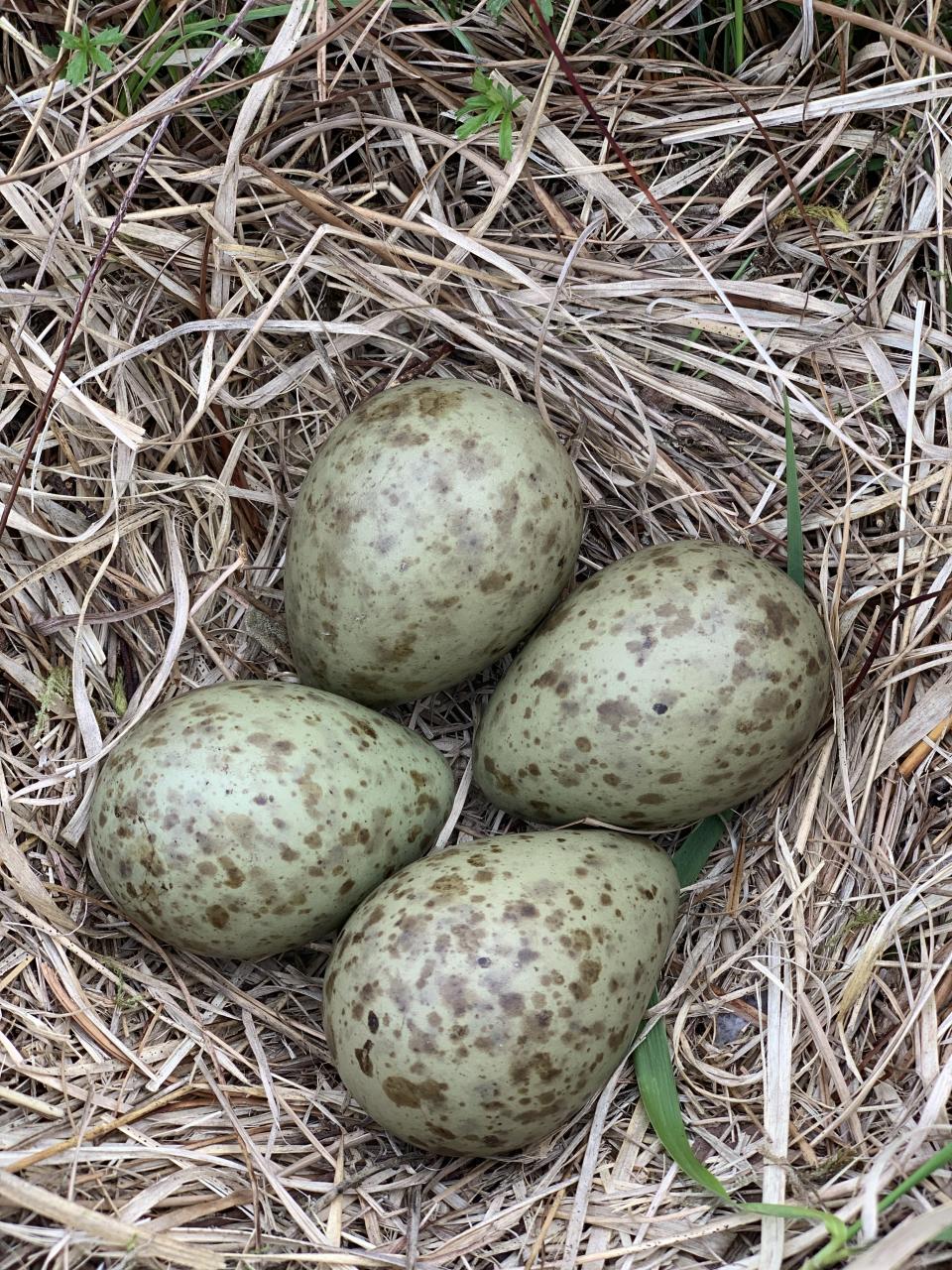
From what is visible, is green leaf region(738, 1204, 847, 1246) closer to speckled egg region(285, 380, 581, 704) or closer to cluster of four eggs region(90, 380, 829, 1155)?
cluster of four eggs region(90, 380, 829, 1155)

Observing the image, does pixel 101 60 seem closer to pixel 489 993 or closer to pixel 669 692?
pixel 669 692

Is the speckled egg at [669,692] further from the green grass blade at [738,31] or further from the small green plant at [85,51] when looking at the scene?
the small green plant at [85,51]

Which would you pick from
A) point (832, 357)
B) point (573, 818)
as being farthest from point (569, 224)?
point (573, 818)

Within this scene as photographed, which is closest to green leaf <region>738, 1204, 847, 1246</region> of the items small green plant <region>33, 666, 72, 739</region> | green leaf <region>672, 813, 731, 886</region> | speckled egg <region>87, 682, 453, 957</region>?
green leaf <region>672, 813, 731, 886</region>

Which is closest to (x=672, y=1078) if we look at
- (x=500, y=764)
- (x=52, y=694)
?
(x=500, y=764)

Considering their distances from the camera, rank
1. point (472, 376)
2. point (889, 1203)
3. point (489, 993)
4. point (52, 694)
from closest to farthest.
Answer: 1. point (889, 1203)
2. point (489, 993)
3. point (52, 694)
4. point (472, 376)

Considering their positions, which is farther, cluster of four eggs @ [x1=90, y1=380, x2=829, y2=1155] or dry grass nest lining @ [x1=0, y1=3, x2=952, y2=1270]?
dry grass nest lining @ [x1=0, y1=3, x2=952, y2=1270]

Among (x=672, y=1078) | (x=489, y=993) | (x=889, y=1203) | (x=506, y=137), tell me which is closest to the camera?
(x=889, y=1203)
